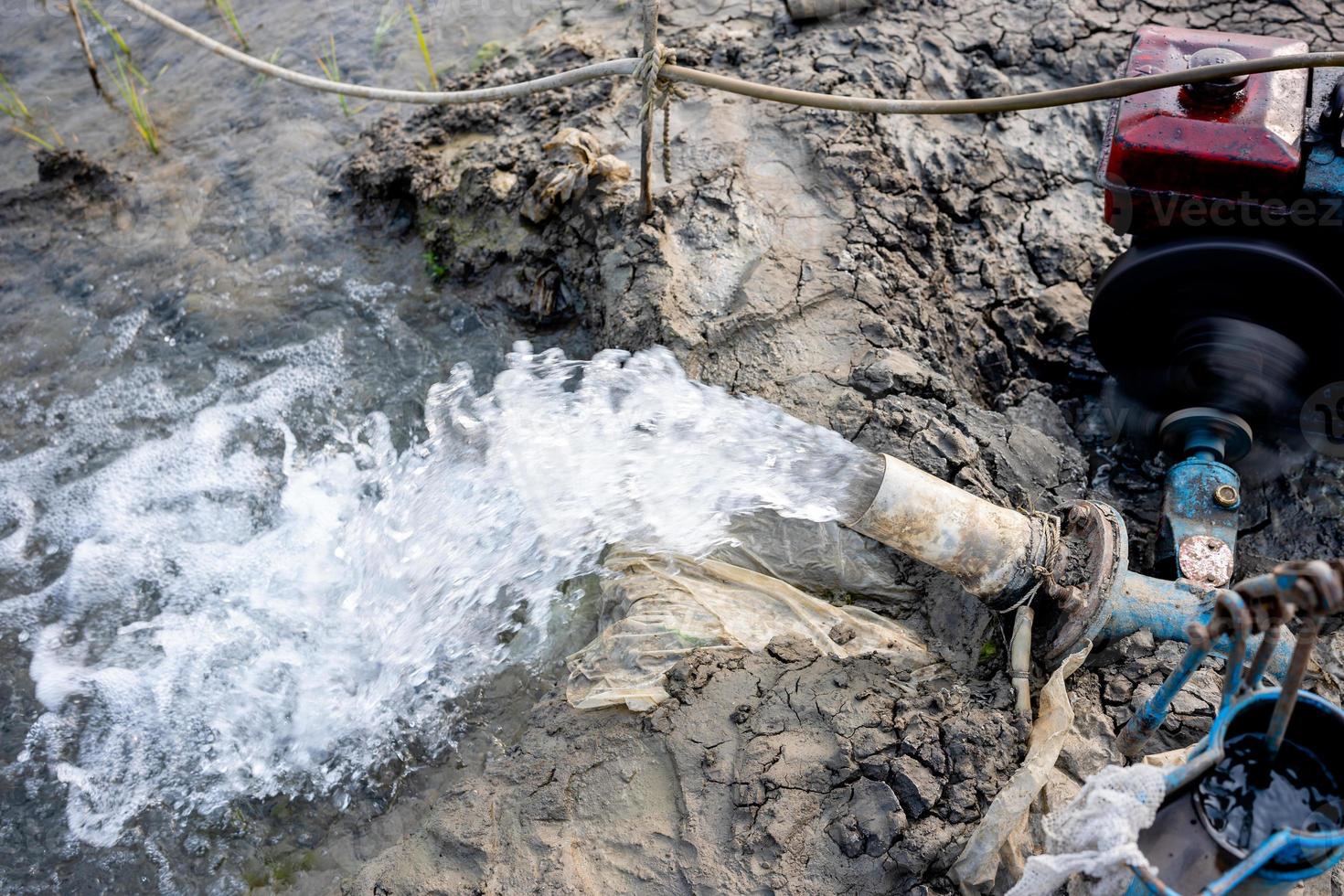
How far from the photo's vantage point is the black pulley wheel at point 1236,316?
2.40 metres

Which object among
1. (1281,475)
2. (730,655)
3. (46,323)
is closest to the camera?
(730,655)

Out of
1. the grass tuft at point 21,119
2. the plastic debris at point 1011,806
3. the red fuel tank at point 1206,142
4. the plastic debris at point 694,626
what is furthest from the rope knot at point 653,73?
the grass tuft at point 21,119

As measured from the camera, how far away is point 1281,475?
9.21 ft

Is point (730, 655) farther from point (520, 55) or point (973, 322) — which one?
point (520, 55)

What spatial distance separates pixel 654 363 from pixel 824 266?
647mm

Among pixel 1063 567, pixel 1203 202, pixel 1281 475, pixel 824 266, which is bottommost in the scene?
pixel 1281 475

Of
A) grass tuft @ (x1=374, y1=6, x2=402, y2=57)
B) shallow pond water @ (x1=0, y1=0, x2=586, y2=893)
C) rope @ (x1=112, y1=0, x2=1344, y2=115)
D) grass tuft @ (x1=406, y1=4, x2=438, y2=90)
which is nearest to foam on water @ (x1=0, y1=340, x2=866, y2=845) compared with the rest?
shallow pond water @ (x1=0, y1=0, x2=586, y2=893)

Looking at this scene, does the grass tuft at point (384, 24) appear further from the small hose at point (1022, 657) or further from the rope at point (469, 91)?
the small hose at point (1022, 657)

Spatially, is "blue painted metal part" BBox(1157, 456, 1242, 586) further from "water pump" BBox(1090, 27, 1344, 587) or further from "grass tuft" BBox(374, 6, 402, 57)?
"grass tuft" BBox(374, 6, 402, 57)

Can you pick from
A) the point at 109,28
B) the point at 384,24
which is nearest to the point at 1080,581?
the point at 384,24

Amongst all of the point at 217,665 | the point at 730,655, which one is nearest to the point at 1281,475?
the point at 730,655

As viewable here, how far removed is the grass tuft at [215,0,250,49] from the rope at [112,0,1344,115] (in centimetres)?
98

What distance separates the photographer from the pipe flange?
6.97 feet

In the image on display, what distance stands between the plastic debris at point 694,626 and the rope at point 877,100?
132cm
